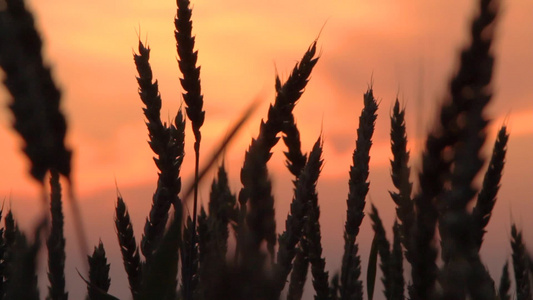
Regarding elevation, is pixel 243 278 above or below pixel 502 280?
below

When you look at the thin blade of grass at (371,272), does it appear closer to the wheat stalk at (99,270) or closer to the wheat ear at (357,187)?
the wheat ear at (357,187)

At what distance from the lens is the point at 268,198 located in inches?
30.8

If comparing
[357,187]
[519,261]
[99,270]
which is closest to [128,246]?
[99,270]

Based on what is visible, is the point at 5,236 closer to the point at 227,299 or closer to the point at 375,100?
the point at 375,100

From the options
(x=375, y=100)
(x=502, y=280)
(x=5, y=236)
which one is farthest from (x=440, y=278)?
(x=502, y=280)

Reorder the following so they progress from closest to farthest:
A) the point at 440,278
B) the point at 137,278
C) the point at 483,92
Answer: the point at 483,92 < the point at 440,278 < the point at 137,278

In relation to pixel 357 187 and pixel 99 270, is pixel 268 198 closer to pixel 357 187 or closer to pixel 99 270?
pixel 99 270

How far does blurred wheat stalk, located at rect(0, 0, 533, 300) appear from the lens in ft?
2.37

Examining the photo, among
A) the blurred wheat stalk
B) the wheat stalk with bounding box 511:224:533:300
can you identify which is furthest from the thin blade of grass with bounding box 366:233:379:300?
the wheat stalk with bounding box 511:224:533:300

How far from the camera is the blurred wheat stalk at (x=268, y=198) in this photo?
28.4 inches

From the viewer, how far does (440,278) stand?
88cm

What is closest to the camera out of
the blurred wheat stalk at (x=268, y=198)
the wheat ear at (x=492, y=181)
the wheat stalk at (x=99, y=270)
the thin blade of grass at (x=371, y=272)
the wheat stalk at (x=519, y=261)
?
the blurred wheat stalk at (x=268, y=198)

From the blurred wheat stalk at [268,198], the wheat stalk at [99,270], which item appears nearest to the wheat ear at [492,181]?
the blurred wheat stalk at [268,198]

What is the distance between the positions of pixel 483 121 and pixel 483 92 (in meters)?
0.03
